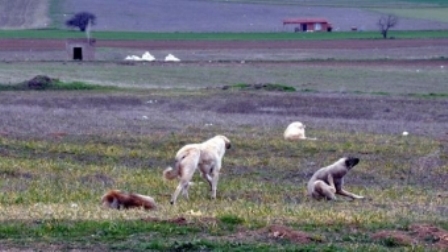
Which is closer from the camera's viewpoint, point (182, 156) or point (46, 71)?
point (182, 156)

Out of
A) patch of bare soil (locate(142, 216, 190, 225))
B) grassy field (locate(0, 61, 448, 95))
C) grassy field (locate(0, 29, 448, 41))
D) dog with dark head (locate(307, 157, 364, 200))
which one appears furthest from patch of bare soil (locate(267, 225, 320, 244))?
grassy field (locate(0, 29, 448, 41))

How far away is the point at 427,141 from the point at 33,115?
443 inches

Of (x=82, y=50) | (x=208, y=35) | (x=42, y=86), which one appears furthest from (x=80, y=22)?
(x=42, y=86)

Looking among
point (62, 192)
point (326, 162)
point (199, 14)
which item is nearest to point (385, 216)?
point (62, 192)

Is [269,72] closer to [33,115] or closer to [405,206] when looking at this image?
[33,115]

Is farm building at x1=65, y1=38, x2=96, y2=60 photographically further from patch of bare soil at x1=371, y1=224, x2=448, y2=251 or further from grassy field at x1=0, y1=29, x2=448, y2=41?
patch of bare soil at x1=371, y1=224, x2=448, y2=251

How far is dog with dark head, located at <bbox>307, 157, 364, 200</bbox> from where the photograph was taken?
1590 cm

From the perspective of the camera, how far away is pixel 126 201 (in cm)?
1401

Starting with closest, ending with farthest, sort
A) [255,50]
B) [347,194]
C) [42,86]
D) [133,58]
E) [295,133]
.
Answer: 1. [347,194]
2. [295,133]
3. [42,86]
4. [133,58]
5. [255,50]

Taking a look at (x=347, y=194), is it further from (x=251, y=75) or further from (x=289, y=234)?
(x=251, y=75)

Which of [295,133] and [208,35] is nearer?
[295,133]

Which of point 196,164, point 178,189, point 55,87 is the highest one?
point 196,164

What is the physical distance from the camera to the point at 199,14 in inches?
4897

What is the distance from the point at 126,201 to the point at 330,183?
12.2 feet
